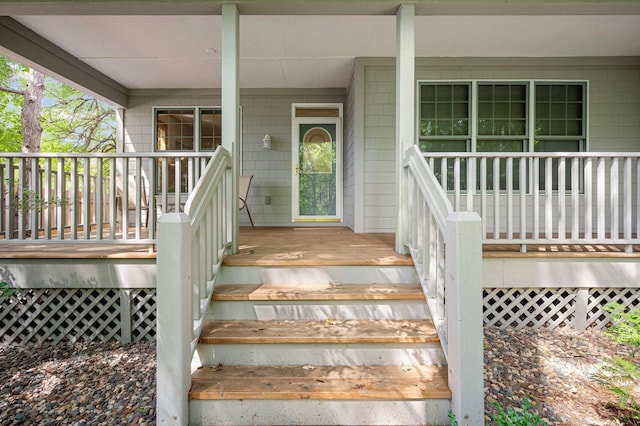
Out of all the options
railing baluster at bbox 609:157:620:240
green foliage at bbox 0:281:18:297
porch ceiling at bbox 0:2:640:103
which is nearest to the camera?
green foliage at bbox 0:281:18:297

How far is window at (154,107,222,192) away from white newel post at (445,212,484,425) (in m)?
5.69

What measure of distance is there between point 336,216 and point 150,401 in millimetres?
4748

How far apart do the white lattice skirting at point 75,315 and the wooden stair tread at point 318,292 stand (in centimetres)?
104

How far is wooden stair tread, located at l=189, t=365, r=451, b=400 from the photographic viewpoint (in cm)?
190

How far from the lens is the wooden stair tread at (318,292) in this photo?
8.07 feet

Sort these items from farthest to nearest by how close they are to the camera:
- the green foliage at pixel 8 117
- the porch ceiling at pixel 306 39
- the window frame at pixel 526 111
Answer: the green foliage at pixel 8 117 < the window frame at pixel 526 111 < the porch ceiling at pixel 306 39

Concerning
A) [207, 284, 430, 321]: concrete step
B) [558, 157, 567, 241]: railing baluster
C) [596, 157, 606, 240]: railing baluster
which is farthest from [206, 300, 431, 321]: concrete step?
[596, 157, 606, 240]: railing baluster

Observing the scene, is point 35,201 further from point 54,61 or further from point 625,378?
point 625,378

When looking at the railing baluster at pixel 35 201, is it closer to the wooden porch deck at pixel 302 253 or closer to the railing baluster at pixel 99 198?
the wooden porch deck at pixel 302 253

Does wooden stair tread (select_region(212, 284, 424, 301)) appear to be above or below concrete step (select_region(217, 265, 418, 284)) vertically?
below

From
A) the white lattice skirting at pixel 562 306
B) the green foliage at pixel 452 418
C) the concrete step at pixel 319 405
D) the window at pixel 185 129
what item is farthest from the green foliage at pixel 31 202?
the white lattice skirting at pixel 562 306

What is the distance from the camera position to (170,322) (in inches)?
72.2

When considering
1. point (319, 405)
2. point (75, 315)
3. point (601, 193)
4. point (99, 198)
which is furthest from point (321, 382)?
A: point (601, 193)

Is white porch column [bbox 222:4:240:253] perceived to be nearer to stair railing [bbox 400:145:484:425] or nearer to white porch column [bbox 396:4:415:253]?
white porch column [bbox 396:4:415:253]
